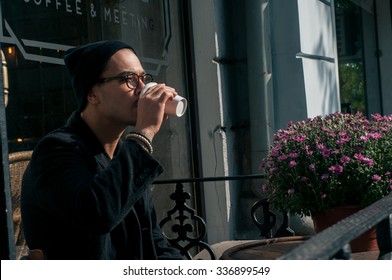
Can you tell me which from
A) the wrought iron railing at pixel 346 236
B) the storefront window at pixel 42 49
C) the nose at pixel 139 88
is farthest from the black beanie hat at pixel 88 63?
the storefront window at pixel 42 49

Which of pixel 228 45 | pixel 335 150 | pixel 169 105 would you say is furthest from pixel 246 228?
pixel 169 105

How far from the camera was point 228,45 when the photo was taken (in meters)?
5.93

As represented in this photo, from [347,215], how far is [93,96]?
966 millimetres

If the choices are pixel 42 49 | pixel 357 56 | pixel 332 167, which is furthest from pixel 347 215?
pixel 357 56

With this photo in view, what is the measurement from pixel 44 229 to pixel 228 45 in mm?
3810

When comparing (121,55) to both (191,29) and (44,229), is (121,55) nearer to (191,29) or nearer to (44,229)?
(44,229)

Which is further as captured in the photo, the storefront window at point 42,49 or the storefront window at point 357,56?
the storefront window at point 357,56

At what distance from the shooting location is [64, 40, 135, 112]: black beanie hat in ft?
7.98

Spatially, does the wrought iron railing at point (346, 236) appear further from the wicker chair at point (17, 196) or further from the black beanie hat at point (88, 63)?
the wicker chair at point (17, 196)

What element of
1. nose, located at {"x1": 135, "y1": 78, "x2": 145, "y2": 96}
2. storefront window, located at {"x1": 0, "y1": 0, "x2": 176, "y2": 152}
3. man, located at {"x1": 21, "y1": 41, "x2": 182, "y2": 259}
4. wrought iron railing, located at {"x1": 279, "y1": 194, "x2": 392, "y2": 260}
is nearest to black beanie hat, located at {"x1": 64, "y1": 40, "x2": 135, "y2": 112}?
man, located at {"x1": 21, "y1": 41, "x2": 182, "y2": 259}

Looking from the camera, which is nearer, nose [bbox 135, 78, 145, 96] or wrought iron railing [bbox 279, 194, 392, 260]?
wrought iron railing [bbox 279, 194, 392, 260]

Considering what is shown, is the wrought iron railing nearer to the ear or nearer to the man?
the man

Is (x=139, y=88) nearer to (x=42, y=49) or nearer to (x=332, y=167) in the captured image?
(x=332, y=167)

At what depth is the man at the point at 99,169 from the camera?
220cm
